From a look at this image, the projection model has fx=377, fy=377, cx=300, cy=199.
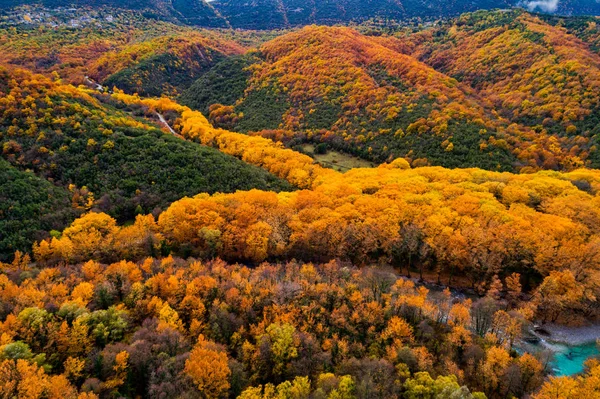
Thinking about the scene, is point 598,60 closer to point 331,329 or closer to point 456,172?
Answer: point 456,172

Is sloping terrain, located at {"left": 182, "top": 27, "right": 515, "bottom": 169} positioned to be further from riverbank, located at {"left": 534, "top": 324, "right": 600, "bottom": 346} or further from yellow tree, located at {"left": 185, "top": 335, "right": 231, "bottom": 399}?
yellow tree, located at {"left": 185, "top": 335, "right": 231, "bottom": 399}

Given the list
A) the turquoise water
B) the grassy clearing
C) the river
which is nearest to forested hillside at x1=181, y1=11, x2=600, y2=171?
the grassy clearing

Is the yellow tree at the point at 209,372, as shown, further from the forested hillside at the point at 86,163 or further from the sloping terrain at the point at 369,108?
the sloping terrain at the point at 369,108

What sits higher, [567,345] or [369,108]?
[369,108]

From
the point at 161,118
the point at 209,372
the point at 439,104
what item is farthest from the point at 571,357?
the point at 161,118

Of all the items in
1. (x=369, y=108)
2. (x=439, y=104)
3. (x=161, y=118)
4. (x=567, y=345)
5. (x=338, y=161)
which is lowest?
(x=567, y=345)

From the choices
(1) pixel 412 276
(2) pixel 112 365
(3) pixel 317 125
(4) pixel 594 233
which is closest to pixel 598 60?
(3) pixel 317 125

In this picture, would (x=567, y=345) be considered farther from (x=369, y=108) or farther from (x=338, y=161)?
(x=369, y=108)
